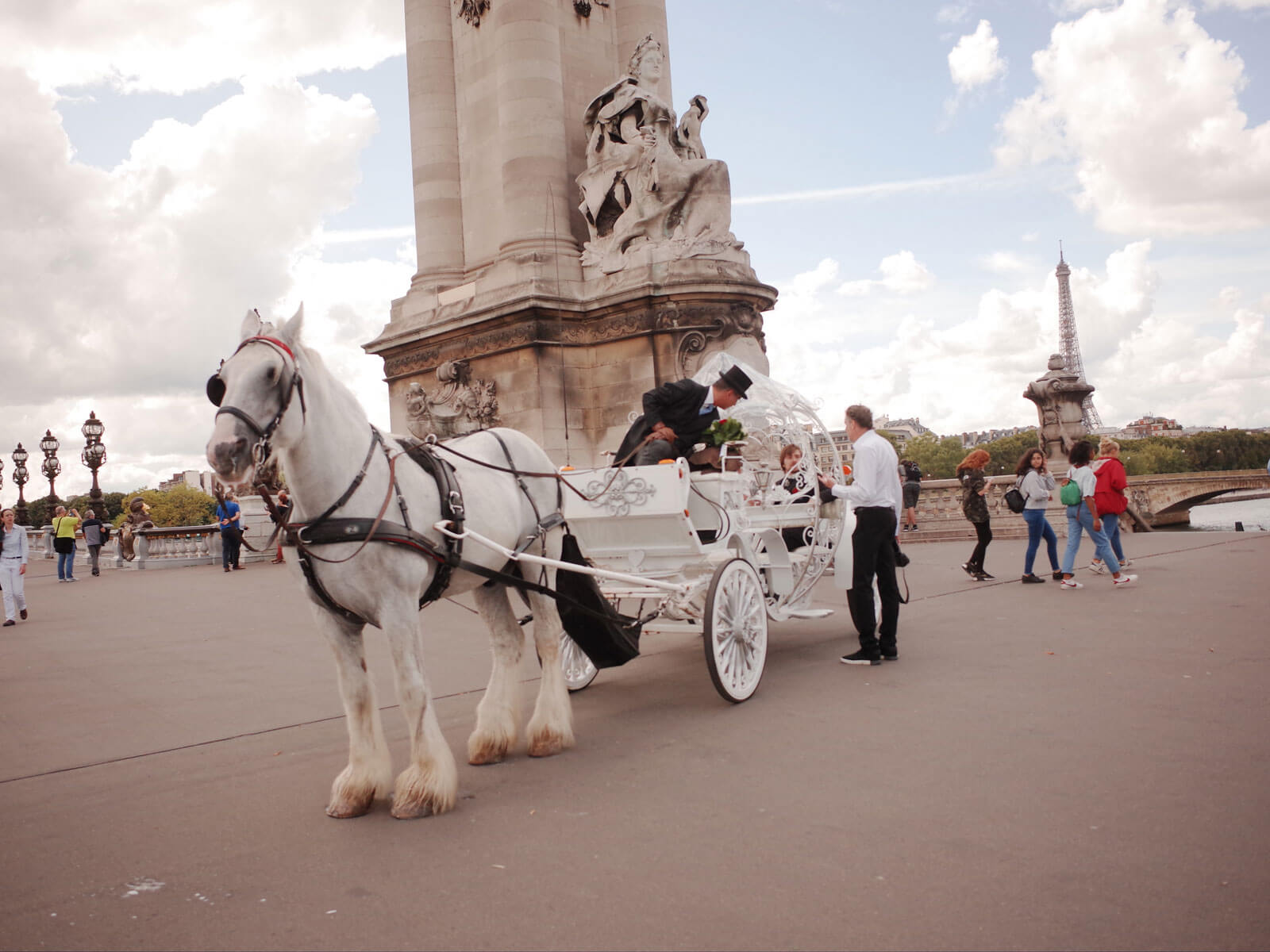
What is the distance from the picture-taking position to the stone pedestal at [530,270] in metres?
13.8

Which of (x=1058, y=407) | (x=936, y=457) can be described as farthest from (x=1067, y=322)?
(x=1058, y=407)

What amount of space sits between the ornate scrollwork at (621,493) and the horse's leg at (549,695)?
877 millimetres

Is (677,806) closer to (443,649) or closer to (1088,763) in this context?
(1088,763)

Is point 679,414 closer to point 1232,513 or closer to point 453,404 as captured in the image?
point 453,404

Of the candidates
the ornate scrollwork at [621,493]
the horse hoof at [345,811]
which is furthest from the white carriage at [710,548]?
the horse hoof at [345,811]

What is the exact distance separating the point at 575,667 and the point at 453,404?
29.4 ft

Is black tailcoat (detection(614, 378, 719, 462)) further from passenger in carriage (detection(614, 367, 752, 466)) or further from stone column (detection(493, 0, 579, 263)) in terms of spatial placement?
stone column (detection(493, 0, 579, 263))

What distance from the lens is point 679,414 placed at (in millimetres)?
6879

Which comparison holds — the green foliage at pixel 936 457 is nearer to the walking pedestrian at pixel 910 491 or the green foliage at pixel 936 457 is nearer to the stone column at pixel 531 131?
the walking pedestrian at pixel 910 491

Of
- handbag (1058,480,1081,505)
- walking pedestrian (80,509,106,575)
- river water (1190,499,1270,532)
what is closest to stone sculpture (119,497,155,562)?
walking pedestrian (80,509,106,575)

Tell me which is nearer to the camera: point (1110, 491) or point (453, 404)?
point (1110, 491)

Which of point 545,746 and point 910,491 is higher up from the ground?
point 910,491

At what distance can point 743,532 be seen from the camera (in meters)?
6.79

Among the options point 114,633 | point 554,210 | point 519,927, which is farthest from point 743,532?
point 554,210
